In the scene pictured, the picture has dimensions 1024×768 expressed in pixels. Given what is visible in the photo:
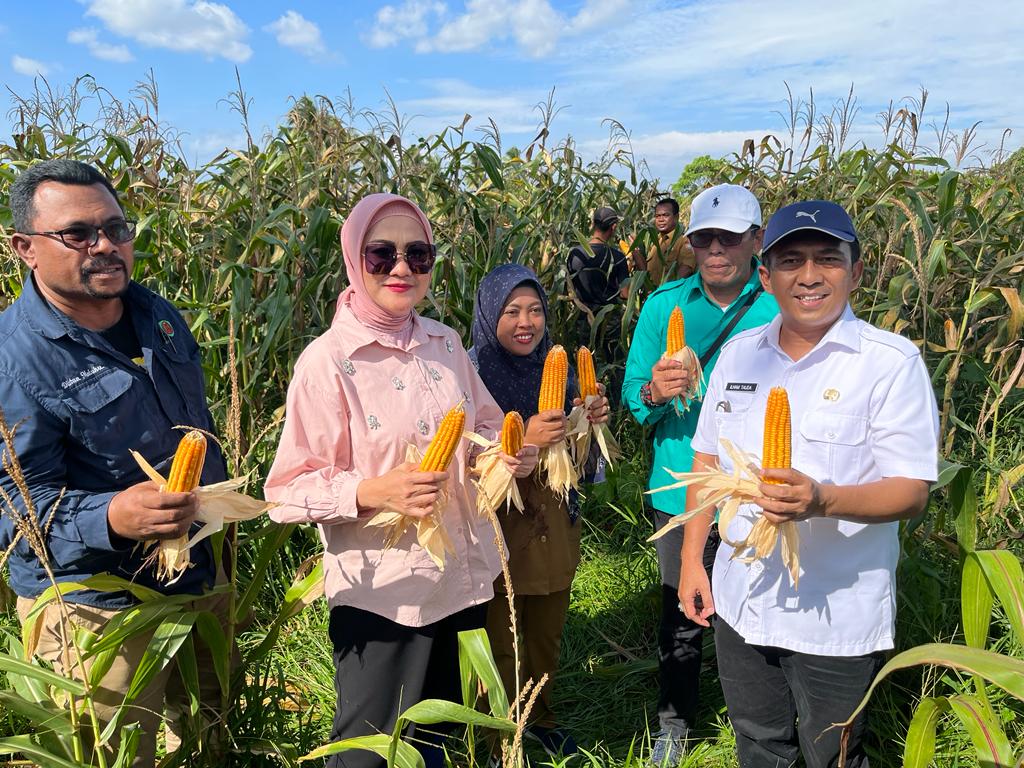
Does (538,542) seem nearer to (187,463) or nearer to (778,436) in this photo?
(778,436)

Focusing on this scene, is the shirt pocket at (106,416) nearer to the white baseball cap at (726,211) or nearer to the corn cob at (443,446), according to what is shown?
the corn cob at (443,446)

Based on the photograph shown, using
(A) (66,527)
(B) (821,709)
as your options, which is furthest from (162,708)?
(B) (821,709)

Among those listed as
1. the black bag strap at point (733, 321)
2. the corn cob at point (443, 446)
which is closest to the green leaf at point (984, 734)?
the corn cob at point (443, 446)

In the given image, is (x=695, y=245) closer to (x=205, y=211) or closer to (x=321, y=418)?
(x=321, y=418)

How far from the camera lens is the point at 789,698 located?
2.21m

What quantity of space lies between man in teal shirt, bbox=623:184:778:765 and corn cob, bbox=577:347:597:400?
0.24m

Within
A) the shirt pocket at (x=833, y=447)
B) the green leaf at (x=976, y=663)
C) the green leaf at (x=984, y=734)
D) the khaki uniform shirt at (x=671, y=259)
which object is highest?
the khaki uniform shirt at (x=671, y=259)

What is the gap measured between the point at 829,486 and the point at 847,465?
0.23m

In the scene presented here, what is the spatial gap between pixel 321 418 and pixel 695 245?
1730 mm

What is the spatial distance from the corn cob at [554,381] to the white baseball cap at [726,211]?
88 cm

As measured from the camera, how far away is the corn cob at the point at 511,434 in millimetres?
2287

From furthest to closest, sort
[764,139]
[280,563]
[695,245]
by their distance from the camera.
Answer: [764,139]
[280,563]
[695,245]

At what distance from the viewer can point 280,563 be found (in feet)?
13.0

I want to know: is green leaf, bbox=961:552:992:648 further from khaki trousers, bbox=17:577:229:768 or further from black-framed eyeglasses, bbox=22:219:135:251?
black-framed eyeglasses, bbox=22:219:135:251
